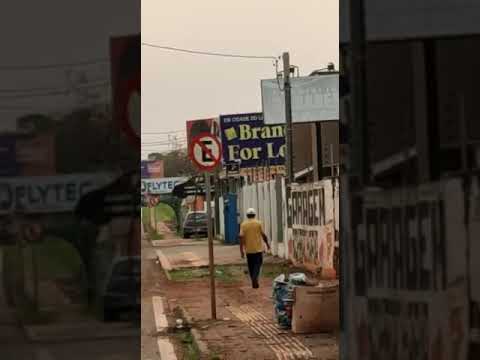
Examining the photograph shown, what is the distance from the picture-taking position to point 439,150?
10.8 feet

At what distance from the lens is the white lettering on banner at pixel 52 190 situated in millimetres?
3375

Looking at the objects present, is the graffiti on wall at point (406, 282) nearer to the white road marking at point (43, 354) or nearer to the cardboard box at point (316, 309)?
the white road marking at point (43, 354)

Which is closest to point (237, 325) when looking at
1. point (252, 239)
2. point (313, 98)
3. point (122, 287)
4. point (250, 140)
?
point (252, 239)

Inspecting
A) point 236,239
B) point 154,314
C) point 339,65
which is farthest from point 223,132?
point 339,65

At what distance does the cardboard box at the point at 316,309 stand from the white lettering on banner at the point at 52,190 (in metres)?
6.28

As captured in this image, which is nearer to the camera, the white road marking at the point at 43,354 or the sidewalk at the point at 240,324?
the white road marking at the point at 43,354

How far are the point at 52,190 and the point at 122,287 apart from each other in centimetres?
47

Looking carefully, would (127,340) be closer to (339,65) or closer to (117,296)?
(117,296)

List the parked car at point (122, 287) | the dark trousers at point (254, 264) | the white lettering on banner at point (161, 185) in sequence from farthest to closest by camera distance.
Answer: the white lettering on banner at point (161, 185) → the dark trousers at point (254, 264) → the parked car at point (122, 287)

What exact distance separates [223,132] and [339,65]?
44176mm

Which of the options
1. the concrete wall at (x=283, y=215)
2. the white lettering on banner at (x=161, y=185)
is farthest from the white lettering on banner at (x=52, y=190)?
the white lettering on banner at (x=161, y=185)

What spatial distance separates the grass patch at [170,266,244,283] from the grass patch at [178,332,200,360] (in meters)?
8.36

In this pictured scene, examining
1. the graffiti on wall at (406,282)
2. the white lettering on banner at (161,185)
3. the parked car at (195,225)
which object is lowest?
the parked car at (195,225)

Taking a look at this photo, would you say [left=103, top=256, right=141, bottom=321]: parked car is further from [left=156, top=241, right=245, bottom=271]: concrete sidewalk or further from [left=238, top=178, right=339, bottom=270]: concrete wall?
[left=156, top=241, right=245, bottom=271]: concrete sidewalk
